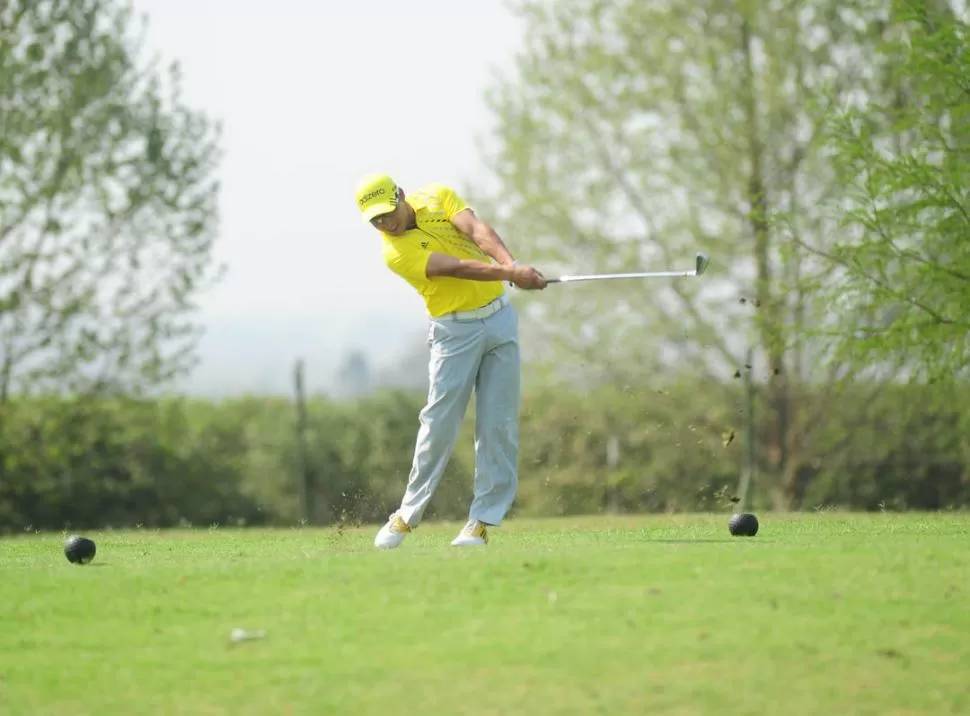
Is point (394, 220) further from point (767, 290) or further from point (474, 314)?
point (767, 290)

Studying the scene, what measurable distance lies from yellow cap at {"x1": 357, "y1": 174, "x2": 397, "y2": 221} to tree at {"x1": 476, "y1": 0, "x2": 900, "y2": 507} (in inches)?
676

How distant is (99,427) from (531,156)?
9.36 m

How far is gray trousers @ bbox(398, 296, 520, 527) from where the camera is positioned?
1121cm

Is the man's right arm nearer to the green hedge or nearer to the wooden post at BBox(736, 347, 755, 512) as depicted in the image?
the wooden post at BBox(736, 347, 755, 512)

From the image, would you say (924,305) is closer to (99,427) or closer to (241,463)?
(99,427)

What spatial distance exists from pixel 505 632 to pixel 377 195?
12.1 ft

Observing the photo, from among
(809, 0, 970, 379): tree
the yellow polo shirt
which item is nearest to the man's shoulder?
the yellow polo shirt

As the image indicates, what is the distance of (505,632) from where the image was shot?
8094 mm

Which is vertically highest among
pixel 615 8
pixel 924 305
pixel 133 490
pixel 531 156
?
pixel 615 8

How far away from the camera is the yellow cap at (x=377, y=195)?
10.8m

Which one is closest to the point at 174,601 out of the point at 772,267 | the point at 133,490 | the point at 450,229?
the point at 450,229

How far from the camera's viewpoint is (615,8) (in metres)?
29.0

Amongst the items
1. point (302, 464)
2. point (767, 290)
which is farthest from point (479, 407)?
point (302, 464)

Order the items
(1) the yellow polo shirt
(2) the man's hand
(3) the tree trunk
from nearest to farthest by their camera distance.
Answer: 1. (2) the man's hand
2. (1) the yellow polo shirt
3. (3) the tree trunk
